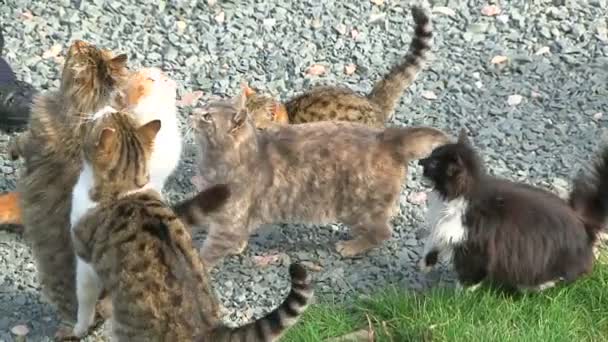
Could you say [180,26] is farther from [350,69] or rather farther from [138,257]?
[138,257]

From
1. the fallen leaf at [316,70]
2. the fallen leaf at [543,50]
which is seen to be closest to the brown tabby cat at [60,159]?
the fallen leaf at [316,70]

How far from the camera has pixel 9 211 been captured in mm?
5594

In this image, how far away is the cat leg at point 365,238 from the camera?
214 inches

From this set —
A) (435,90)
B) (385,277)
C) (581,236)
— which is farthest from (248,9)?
(581,236)

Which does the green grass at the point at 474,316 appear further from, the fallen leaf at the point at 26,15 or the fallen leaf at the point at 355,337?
the fallen leaf at the point at 26,15

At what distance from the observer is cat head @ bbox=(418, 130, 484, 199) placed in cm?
479

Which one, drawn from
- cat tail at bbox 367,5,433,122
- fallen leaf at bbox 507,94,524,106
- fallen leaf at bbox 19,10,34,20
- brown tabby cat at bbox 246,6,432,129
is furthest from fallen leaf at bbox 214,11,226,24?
fallen leaf at bbox 507,94,524,106

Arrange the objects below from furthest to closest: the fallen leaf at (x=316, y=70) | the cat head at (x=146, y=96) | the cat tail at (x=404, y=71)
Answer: the fallen leaf at (x=316, y=70), the cat tail at (x=404, y=71), the cat head at (x=146, y=96)

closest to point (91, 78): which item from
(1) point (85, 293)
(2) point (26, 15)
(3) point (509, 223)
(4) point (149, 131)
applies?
(4) point (149, 131)

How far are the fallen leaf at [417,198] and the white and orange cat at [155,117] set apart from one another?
1.31 m

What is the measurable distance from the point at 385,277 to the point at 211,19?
8.97ft

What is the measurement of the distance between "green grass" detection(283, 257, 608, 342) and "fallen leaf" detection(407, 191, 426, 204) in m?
0.82

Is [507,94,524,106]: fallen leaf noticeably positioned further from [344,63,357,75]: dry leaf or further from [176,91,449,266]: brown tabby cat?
[176,91,449,266]: brown tabby cat

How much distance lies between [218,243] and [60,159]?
0.95 meters
